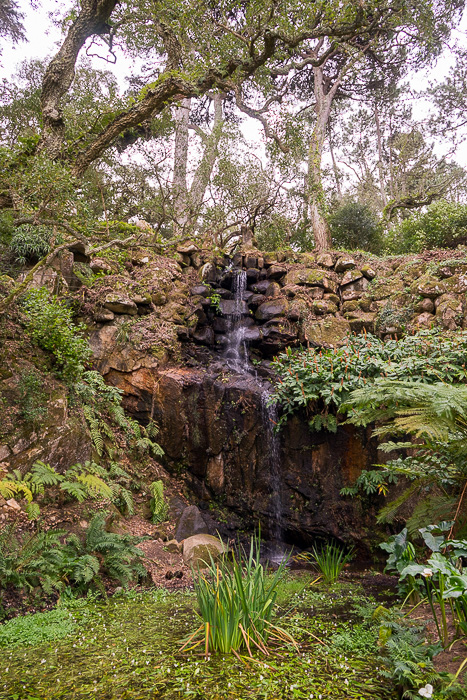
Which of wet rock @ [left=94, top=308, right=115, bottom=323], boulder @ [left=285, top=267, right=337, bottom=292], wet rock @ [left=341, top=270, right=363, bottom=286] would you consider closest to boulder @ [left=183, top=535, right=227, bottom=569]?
wet rock @ [left=94, top=308, right=115, bottom=323]

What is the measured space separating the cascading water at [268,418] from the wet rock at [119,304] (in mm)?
2251

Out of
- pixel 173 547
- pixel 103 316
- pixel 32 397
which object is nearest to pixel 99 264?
pixel 103 316

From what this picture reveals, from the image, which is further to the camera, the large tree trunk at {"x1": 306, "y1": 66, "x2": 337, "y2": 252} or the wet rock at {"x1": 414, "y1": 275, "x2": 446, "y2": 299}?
the large tree trunk at {"x1": 306, "y1": 66, "x2": 337, "y2": 252}

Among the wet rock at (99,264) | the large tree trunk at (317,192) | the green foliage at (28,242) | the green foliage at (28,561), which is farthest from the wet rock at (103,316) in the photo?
the large tree trunk at (317,192)

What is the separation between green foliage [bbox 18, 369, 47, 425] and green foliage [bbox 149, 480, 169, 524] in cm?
210

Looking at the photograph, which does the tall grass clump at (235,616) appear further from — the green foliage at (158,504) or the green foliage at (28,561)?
the green foliage at (158,504)

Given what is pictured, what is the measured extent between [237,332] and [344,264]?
328cm

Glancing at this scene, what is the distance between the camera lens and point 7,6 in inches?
461

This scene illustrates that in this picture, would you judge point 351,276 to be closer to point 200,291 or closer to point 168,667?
point 200,291

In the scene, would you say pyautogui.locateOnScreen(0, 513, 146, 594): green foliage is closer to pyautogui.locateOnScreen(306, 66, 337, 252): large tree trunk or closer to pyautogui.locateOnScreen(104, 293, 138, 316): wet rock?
pyautogui.locateOnScreen(104, 293, 138, 316): wet rock

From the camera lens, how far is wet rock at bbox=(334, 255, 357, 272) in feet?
32.3

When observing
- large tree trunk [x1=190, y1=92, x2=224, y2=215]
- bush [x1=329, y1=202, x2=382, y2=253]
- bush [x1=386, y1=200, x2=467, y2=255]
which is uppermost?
large tree trunk [x1=190, y1=92, x2=224, y2=215]

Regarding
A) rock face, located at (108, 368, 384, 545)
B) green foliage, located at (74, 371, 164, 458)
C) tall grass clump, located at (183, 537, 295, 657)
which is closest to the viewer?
tall grass clump, located at (183, 537, 295, 657)

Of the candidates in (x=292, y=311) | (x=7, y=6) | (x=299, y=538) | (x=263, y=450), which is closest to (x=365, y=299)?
(x=292, y=311)
